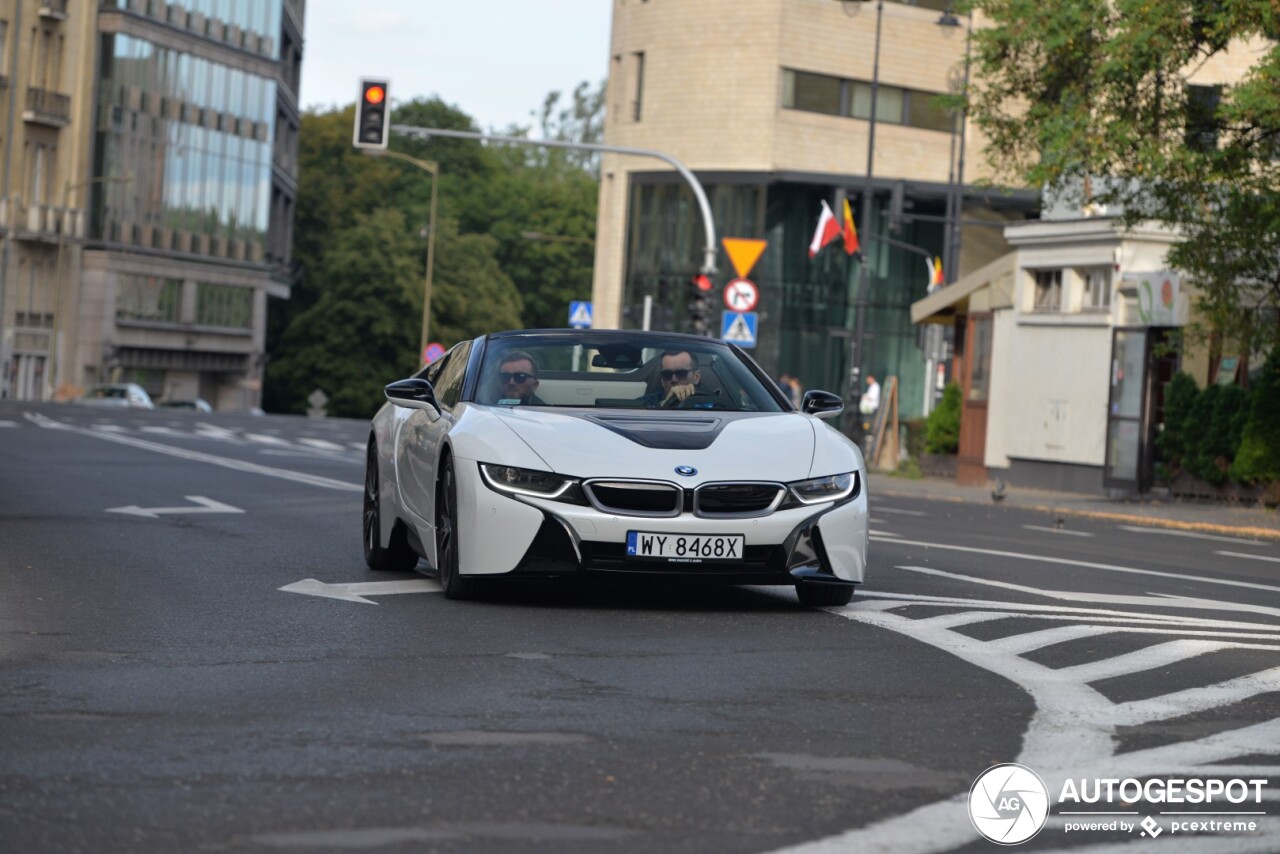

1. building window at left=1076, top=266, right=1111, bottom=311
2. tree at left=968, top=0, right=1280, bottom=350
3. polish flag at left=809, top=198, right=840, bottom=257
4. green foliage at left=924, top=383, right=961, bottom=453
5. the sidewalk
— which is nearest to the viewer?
tree at left=968, top=0, right=1280, bottom=350

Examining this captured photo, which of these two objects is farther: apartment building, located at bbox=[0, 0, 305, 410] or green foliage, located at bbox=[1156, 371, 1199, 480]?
apartment building, located at bbox=[0, 0, 305, 410]

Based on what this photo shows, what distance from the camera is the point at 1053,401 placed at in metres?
37.2

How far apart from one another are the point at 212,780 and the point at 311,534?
10.2 m

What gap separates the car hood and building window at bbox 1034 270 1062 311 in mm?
27257

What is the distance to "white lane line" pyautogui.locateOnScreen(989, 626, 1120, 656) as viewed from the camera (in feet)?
31.6

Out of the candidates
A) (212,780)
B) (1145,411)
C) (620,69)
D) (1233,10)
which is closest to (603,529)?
(212,780)

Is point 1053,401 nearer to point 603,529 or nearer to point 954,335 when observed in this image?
point 954,335

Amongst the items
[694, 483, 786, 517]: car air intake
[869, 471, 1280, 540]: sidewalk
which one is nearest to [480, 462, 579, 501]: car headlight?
[694, 483, 786, 517]: car air intake

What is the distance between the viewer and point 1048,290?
38.2m

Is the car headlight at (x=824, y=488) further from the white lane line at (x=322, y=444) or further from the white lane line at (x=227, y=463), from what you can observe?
the white lane line at (x=322, y=444)

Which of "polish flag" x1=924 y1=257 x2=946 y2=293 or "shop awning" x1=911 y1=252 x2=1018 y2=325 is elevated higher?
"polish flag" x1=924 y1=257 x2=946 y2=293

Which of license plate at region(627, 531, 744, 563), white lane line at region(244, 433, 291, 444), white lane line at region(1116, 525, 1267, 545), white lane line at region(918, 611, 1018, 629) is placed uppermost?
license plate at region(627, 531, 744, 563)

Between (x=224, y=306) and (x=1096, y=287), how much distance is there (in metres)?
65.9

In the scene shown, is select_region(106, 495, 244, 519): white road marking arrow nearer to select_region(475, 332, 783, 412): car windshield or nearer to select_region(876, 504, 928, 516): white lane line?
select_region(475, 332, 783, 412): car windshield
